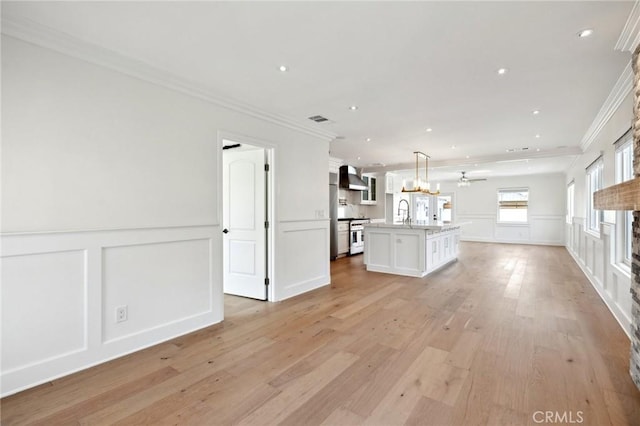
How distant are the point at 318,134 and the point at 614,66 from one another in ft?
10.7

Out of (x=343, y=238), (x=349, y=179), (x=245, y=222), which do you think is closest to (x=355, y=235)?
(x=343, y=238)

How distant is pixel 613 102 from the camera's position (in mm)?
3479

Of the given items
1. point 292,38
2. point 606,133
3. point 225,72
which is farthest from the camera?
point 606,133

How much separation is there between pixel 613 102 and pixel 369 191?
6.23 meters

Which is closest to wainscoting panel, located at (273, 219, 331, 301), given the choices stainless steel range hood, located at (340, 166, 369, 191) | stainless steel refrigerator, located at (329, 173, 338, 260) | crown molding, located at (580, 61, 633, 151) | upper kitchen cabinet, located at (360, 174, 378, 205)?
stainless steel refrigerator, located at (329, 173, 338, 260)

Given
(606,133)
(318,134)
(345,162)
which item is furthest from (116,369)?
(345,162)

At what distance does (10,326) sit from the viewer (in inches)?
83.1

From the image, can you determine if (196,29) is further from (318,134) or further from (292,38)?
(318,134)

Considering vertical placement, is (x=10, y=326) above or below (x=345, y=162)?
below

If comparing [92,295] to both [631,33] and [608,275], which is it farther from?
[608,275]

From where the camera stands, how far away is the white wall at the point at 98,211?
2143mm

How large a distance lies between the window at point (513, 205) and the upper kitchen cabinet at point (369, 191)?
5.06m

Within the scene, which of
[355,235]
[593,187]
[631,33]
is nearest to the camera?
[631,33]

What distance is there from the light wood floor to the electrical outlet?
0.32 m
